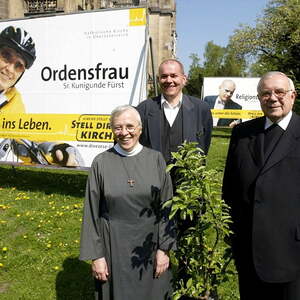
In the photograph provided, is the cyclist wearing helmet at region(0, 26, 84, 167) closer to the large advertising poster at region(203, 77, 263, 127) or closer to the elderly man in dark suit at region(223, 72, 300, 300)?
the elderly man in dark suit at region(223, 72, 300, 300)

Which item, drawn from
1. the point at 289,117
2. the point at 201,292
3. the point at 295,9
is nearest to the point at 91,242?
the point at 201,292

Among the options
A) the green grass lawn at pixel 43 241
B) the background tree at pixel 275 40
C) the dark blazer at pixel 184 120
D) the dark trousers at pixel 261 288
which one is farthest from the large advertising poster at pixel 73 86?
the background tree at pixel 275 40

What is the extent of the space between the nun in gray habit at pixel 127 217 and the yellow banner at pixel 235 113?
2168cm

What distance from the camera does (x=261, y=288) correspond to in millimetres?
2615

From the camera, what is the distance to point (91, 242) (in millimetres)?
2742

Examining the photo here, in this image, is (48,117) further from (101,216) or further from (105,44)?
(101,216)

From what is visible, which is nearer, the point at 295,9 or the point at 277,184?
the point at 277,184

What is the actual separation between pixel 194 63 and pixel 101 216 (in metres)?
54.7

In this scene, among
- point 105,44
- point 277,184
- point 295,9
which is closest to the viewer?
point 277,184

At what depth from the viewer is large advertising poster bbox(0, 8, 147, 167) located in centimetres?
643

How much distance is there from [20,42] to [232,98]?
18.6 meters

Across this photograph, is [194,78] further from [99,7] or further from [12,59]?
[12,59]

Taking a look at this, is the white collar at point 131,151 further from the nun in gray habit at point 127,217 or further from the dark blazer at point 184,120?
the dark blazer at point 184,120

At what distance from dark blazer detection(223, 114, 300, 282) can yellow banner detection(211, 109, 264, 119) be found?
21.7 meters
